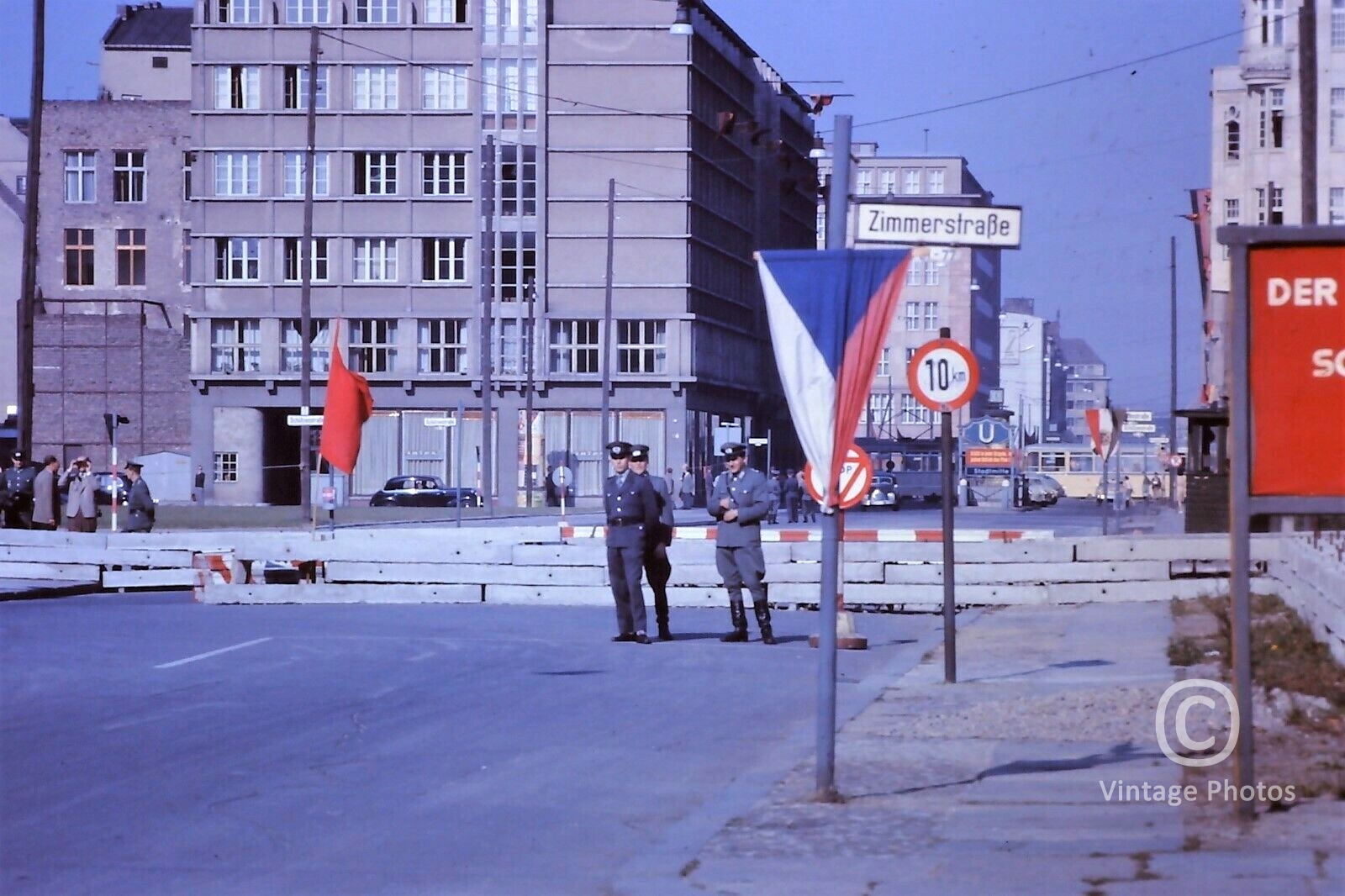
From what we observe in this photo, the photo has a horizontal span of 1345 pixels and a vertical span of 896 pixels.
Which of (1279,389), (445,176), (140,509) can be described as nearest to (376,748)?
(1279,389)

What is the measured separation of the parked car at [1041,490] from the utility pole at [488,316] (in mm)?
28347

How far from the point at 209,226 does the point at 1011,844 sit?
72.2 metres

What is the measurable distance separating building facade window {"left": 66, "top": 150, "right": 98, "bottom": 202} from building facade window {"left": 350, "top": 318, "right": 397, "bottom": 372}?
13.6 metres

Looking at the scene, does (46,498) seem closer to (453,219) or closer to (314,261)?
(453,219)

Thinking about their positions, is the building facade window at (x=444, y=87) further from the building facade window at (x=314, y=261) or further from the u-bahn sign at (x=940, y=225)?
the u-bahn sign at (x=940, y=225)

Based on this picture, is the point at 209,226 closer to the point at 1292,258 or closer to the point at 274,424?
the point at 274,424

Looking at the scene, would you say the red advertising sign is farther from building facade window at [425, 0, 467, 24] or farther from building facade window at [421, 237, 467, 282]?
building facade window at [425, 0, 467, 24]

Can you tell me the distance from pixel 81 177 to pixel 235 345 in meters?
11.3

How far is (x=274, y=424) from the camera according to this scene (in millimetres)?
78000

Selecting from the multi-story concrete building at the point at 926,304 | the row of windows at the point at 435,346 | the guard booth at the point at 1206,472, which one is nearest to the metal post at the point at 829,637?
the guard booth at the point at 1206,472

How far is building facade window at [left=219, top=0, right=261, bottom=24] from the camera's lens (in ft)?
250

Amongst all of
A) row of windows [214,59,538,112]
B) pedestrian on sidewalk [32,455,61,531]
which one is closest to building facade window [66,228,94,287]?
row of windows [214,59,538,112]

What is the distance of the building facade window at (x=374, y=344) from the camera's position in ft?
251

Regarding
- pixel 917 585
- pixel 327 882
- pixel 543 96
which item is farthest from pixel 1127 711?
pixel 543 96
